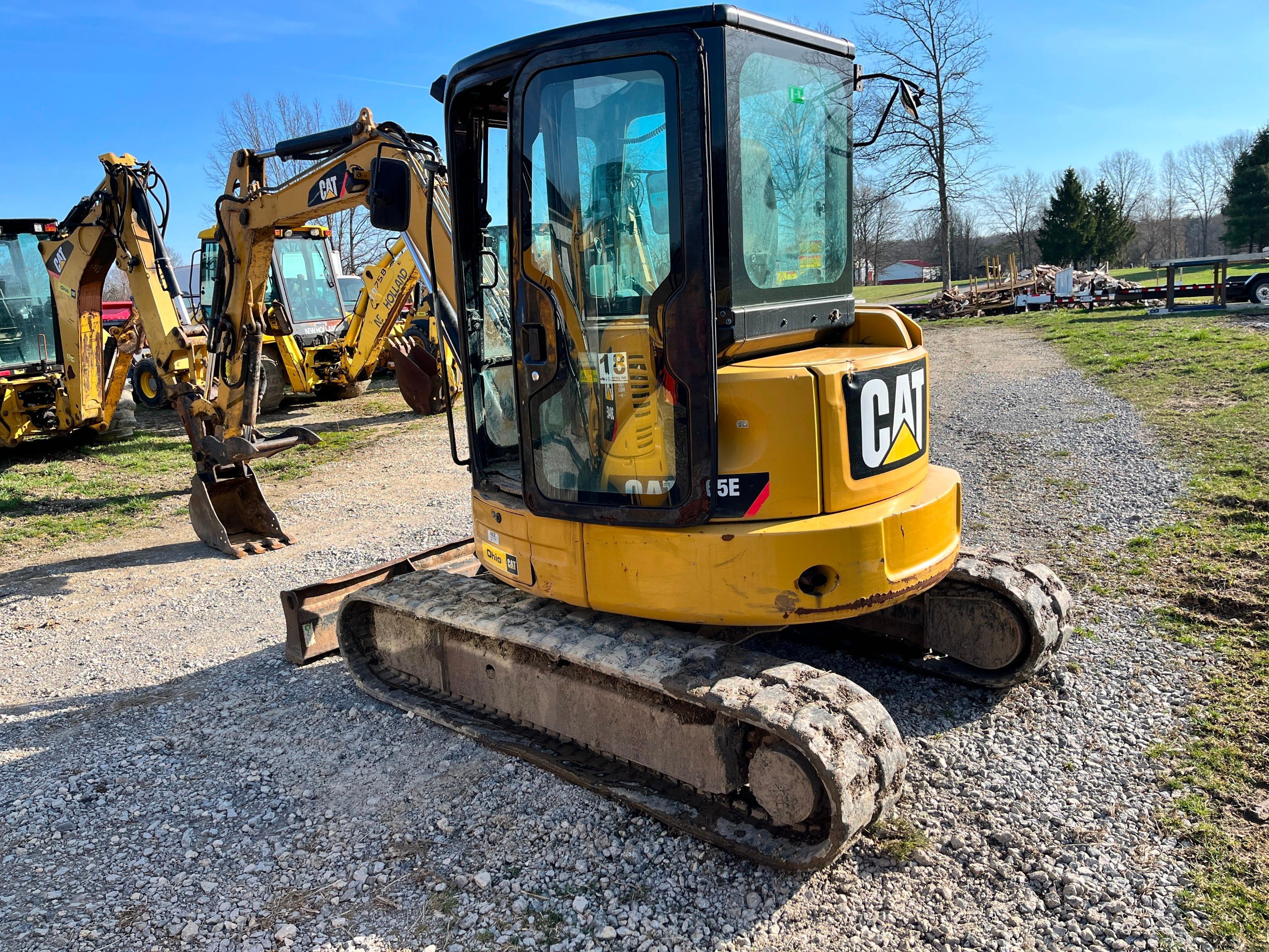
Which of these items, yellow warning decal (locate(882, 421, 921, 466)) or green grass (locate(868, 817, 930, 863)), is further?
yellow warning decal (locate(882, 421, 921, 466))

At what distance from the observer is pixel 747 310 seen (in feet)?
11.7

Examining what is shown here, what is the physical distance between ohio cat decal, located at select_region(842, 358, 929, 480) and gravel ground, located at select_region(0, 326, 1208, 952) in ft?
4.58

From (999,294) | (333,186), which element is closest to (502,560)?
(333,186)

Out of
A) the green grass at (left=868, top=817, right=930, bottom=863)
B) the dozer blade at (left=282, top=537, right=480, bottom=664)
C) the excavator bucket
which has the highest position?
the excavator bucket

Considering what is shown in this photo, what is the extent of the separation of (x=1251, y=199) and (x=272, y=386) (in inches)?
2192

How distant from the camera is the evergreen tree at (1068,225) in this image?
49656 mm

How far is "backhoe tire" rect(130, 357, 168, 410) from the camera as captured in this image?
14.3 m

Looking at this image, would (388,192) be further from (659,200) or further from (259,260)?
(259,260)

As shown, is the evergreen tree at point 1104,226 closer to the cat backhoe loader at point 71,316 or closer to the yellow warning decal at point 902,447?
the cat backhoe loader at point 71,316

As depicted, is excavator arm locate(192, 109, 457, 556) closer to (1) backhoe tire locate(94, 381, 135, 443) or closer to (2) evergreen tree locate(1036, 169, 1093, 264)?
(1) backhoe tire locate(94, 381, 135, 443)

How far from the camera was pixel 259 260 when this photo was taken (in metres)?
7.19

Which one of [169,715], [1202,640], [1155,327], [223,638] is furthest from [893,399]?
[1155,327]

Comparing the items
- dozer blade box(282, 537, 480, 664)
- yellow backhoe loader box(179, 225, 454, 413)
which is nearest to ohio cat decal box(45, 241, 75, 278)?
yellow backhoe loader box(179, 225, 454, 413)

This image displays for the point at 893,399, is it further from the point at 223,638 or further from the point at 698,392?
the point at 223,638
